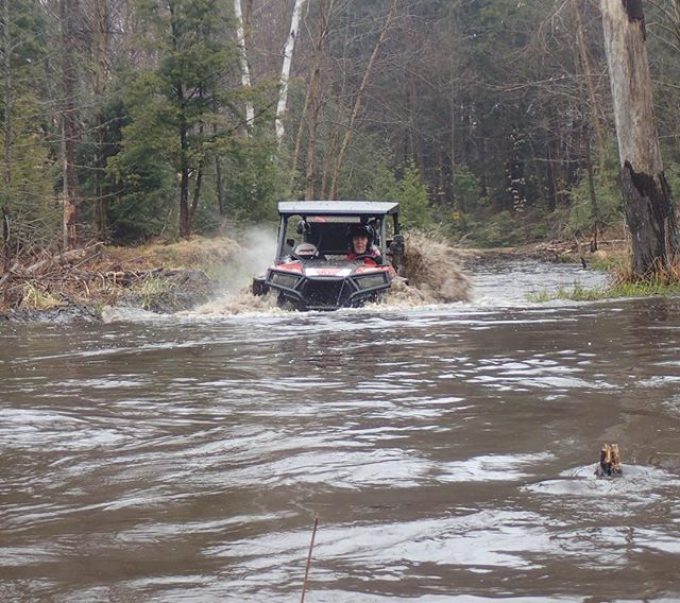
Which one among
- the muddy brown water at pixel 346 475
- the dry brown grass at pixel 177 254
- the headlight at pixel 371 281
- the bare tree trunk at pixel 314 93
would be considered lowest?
the muddy brown water at pixel 346 475

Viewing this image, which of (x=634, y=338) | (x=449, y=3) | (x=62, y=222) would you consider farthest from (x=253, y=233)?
(x=449, y=3)

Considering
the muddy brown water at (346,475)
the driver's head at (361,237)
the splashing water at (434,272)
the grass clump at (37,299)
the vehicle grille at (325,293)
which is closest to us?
the muddy brown water at (346,475)

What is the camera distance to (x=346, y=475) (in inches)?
189

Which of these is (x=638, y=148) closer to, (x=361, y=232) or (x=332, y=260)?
(x=361, y=232)

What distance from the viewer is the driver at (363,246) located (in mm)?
16500

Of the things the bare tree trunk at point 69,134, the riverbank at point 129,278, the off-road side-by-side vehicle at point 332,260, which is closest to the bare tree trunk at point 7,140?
the riverbank at point 129,278

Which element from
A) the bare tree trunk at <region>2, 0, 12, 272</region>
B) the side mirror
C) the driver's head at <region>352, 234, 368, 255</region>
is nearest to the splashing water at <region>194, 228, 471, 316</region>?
the side mirror

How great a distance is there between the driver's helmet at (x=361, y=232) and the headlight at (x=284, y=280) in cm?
231

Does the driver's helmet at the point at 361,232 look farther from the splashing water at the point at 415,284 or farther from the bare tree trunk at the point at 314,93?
the bare tree trunk at the point at 314,93

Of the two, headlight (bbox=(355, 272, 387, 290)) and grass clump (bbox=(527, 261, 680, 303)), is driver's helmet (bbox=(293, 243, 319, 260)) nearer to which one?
headlight (bbox=(355, 272, 387, 290))

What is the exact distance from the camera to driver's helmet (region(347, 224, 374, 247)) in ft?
56.7

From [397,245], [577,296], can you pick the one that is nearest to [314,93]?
[397,245]

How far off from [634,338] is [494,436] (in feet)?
15.8

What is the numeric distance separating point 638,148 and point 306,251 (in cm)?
567
